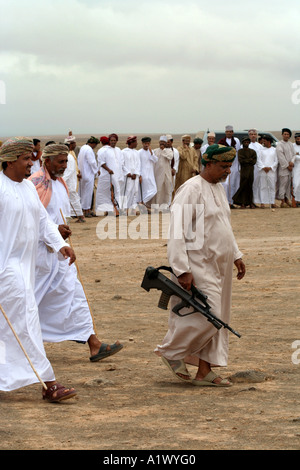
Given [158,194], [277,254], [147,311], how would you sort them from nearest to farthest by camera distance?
[147,311], [277,254], [158,194]

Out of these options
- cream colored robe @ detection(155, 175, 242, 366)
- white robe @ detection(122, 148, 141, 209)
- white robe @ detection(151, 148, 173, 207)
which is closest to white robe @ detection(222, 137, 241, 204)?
white robe @ detection(151, 148, 173, 207)

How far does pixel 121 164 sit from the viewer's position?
2002 centimetres

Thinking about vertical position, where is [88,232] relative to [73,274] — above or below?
below

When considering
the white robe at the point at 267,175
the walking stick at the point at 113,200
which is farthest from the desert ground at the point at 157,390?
the white robe at the point at 267,175

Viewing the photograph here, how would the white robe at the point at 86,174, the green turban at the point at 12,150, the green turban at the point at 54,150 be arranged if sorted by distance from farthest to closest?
1. the white robe at the point at 86,174
2. the green turban at the point at 54,150
3. the green turban at the point at 12,150

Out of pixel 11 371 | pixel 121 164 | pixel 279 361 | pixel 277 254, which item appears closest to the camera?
pixel 11 371

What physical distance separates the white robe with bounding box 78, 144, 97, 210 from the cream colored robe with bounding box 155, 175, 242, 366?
13543 mm

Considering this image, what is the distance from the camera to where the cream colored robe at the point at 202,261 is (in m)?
6.39

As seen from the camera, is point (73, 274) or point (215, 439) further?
point (73, 274)

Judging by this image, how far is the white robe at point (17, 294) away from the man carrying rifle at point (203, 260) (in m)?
0.97

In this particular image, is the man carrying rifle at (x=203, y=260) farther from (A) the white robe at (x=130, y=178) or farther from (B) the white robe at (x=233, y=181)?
(B) the white robe at (x=233, y=181)

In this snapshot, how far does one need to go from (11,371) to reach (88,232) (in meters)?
10.9
